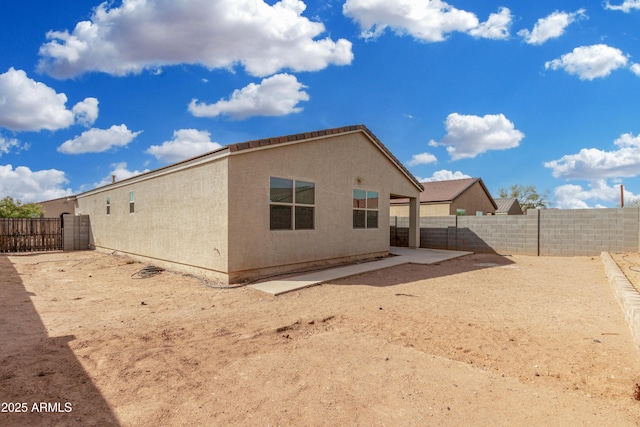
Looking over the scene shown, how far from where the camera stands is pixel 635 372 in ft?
11.8

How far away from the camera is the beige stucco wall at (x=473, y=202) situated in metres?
24.2

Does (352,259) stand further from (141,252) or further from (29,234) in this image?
(29,234)

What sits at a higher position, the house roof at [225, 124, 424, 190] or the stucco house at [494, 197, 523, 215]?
the house roof at [225, 124, 424, 190]

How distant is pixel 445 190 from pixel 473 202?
108 inches

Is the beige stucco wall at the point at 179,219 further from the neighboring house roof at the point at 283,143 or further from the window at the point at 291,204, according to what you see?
the window at the point at 291,204

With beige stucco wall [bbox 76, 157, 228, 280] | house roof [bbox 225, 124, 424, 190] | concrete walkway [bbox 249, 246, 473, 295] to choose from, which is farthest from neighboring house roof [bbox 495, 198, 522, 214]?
beige stucco wall [bbox 76, 157, 228, 280]

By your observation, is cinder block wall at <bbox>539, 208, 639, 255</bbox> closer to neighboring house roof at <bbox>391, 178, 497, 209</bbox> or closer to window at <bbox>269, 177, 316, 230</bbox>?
neighboring house roof at <bbox>391, 178, 497, 209</bbox>

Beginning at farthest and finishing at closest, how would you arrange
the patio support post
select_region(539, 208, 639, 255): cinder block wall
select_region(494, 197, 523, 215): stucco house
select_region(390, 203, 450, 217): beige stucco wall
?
select_region(494, 197, 523, 215): stucco house < select_region(390, 203, 450, 217): beige stucco wall < the patio support post < select_region(539, 208, 639, 255): cinder block wall

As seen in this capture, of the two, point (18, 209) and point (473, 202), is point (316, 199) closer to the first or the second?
point (473, 202)

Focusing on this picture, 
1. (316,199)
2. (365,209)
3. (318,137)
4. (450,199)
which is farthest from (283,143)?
(450,199)

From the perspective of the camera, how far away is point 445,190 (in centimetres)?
2567

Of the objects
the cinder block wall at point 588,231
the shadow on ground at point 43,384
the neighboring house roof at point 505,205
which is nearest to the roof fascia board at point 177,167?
the shadow on ground at point 43,384

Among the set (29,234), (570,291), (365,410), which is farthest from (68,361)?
(29,234)

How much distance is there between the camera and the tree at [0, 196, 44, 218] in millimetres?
27334
